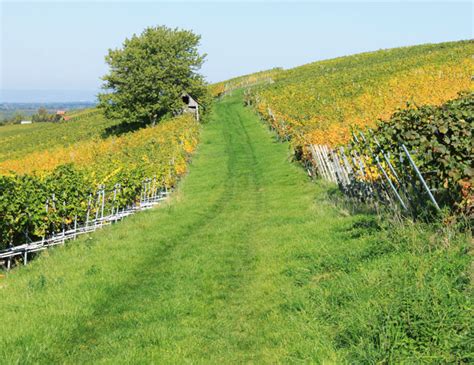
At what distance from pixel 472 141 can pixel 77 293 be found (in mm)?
7490

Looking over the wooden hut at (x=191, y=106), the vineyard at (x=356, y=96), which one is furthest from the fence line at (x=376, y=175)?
the wooden hut at (x=191, y=106)

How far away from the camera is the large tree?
57531mm

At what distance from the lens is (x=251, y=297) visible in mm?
8961

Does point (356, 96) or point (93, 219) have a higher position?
point (356, 96)

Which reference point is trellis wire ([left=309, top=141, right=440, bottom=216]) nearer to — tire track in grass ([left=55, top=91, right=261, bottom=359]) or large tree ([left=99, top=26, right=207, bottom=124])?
tire track in grass ([left=55, top=91, right=261, bottom=359])

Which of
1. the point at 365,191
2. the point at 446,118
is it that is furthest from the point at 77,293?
the point at 365,191

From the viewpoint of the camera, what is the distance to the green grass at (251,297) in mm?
5949

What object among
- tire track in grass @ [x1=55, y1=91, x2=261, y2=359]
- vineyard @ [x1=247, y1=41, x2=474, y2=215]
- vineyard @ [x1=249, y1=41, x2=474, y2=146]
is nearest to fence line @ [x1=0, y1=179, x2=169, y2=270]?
tire track in grass @ [x1=55, y1=91, x2=261, y2=359]

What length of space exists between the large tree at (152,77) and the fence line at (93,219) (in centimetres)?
3229

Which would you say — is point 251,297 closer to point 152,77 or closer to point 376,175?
point 376,175

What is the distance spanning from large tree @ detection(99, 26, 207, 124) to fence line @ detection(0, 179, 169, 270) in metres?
32.3

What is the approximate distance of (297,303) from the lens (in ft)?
25.7

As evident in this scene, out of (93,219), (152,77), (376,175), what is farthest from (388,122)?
(152,77)

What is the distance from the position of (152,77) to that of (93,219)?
40098 millimetres
